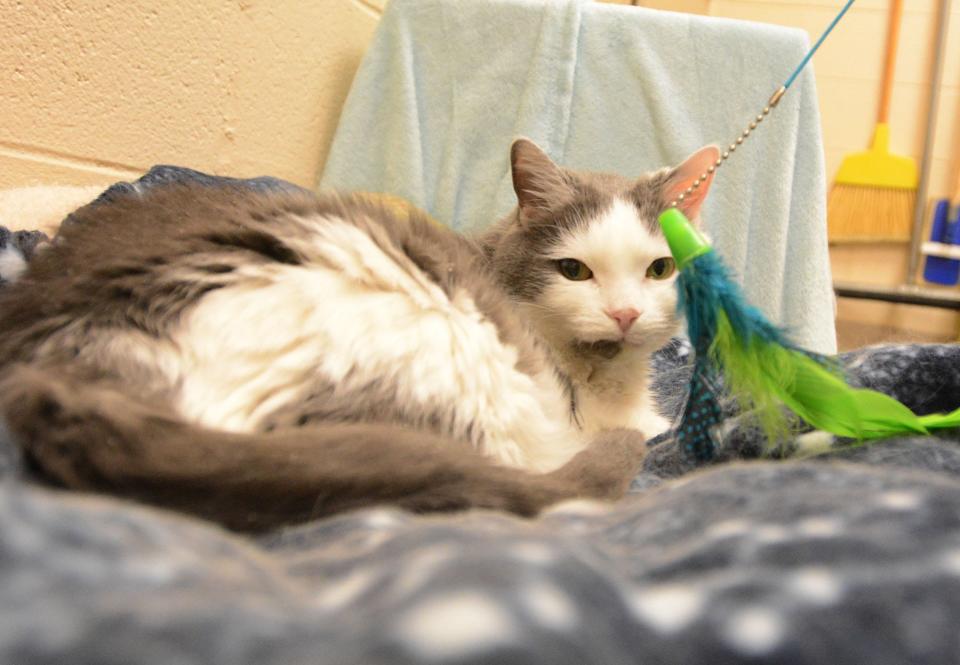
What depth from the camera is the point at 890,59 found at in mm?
3467

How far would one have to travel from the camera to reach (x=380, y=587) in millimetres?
319

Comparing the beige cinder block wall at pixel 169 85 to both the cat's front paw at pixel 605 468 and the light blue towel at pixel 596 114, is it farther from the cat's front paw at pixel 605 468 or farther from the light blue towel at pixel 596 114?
the cat's front paw at pixel 605 468

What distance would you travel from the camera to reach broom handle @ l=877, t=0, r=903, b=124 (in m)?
3.44

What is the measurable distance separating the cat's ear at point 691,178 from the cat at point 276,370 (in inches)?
19.1

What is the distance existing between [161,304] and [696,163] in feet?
3.15

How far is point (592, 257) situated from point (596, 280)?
1.6 inches

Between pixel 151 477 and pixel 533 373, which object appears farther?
pixel 533 373

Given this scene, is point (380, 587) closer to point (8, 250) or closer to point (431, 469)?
point (431, 469)

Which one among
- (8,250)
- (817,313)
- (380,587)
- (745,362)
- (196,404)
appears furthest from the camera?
(817,313)

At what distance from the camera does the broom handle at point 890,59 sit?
344 cm

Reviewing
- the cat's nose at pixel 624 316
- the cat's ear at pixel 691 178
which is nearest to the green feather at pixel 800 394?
the cat's nose at pixel 624 316

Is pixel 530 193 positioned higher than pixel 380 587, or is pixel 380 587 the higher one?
pixel 530 193

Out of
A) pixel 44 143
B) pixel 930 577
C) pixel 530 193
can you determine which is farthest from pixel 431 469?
pixel 44 143

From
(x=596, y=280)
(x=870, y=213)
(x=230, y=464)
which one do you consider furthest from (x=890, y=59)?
(x=230, y=464)
